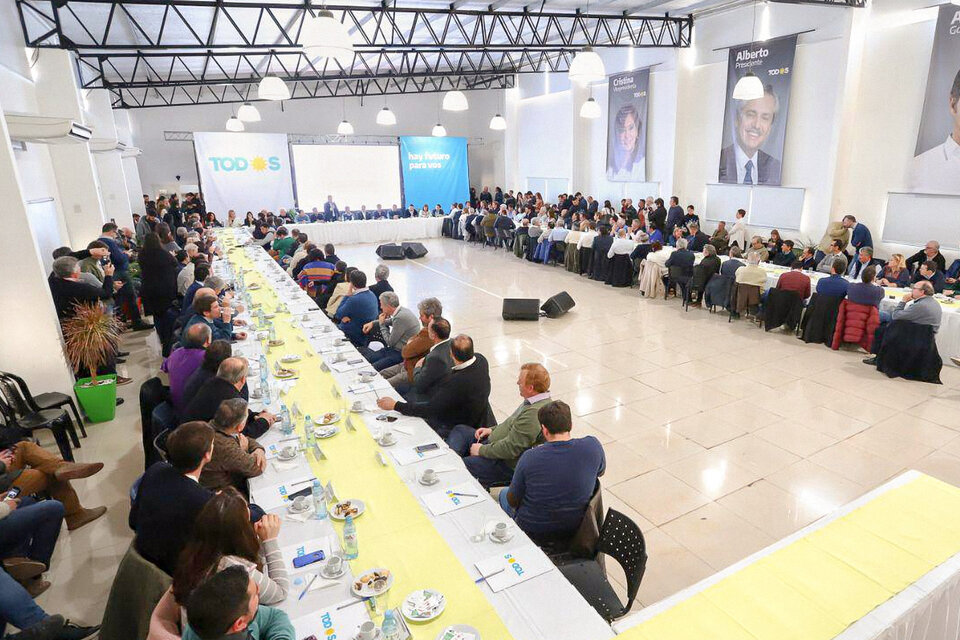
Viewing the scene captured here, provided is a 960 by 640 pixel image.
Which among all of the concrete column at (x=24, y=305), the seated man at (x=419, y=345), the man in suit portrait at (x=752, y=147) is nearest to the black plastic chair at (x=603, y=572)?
the seated man at (x=419, y=345)

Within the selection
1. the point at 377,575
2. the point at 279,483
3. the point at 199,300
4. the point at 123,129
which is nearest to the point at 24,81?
Answer: the point at 199,300

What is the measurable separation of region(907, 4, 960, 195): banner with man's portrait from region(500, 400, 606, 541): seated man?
8.87m

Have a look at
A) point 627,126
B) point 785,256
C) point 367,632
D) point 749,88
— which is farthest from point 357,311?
point 627,126

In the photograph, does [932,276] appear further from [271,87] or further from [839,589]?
[271,87]

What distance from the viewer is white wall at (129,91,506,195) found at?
59.5ft

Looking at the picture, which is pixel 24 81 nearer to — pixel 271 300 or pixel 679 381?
pixel 271 300

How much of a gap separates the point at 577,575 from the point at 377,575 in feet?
2.99

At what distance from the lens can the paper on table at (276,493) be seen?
2672 mm

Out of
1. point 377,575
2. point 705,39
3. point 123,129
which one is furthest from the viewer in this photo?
point 123,129

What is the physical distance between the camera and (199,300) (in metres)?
4.61

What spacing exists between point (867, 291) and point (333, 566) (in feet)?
22.0

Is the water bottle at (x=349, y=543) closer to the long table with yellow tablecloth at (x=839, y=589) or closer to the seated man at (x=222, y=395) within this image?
the long table with yellow tablecloth at (x=839, y=589)

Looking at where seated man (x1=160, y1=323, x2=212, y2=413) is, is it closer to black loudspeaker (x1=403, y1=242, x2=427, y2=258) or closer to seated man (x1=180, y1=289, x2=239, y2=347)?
seated man (x1=180, y1=289, x2=239, y2=347)

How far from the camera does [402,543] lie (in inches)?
92.5
